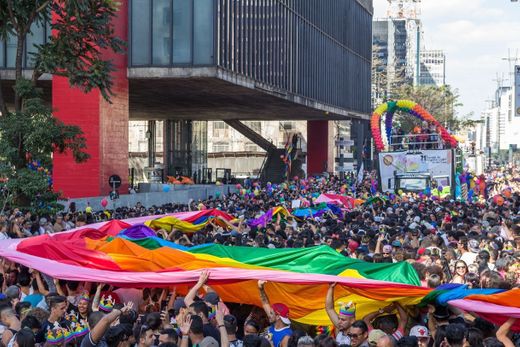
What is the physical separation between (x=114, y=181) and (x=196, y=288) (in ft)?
77.0

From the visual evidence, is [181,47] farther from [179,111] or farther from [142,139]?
[142,139]

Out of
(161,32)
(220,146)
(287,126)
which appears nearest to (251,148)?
(220,146)

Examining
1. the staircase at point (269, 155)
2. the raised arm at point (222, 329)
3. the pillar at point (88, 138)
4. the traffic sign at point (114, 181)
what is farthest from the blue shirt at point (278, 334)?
the staircase at point (269, 155)

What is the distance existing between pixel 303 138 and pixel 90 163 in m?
49.5

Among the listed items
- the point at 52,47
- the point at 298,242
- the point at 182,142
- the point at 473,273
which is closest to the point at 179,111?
the point at 182,142

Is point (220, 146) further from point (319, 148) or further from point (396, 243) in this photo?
point (396, 243)

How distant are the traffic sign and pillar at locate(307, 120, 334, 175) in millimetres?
34427

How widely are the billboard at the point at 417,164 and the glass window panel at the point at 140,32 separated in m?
11.1

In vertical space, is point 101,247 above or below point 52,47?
below

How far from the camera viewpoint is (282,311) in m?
9.66

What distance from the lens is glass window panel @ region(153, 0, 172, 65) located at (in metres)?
37.1

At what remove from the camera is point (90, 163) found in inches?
1366

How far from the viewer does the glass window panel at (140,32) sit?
37.1 m

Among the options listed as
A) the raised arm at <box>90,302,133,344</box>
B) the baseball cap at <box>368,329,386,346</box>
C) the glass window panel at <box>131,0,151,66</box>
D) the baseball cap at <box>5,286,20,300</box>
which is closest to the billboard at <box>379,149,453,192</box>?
the glass window panel at <box>131,0,151,66</box>
